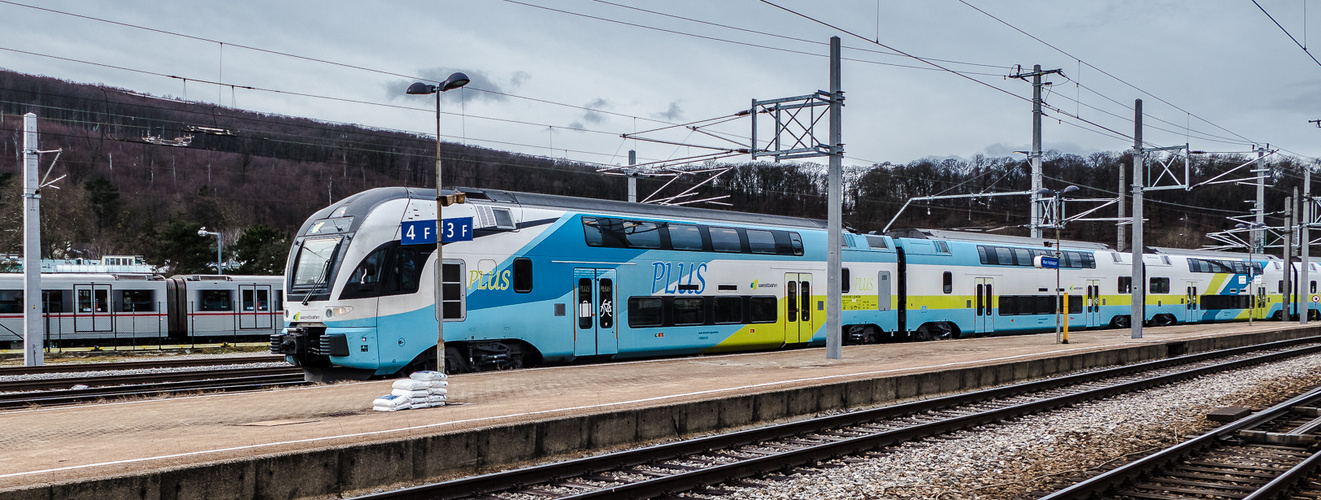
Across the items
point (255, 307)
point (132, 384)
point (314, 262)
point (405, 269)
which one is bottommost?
point (132, 384)

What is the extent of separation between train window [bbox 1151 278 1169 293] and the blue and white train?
13.2 metres

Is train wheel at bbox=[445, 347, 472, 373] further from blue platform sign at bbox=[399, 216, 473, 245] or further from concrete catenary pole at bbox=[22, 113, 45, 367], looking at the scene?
A: concrete catenary pole at bbox=[22, 113, 45, 367]

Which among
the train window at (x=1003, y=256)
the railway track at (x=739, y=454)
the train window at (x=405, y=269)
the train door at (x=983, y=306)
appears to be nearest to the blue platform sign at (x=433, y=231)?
the train window at (x=405, y=269)

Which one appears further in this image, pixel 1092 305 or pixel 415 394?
pixel 1092 305

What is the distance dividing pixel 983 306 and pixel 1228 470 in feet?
72.2

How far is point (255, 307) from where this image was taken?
37.4 metres

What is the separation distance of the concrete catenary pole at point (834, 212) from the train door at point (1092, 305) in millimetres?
20872

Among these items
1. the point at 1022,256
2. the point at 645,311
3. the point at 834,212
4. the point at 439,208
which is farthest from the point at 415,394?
the point at 1022,256

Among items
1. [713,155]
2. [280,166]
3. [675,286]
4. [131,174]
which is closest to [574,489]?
[675,286]

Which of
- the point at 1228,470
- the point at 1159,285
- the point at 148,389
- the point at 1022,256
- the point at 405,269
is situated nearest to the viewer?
the point at 1228,470

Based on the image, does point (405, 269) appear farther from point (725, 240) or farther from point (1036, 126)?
point (1036, 126)

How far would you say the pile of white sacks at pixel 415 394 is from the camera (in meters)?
12.6

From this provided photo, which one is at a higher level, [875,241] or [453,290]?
[875,241]

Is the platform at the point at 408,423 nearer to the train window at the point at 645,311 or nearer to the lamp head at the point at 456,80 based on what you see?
the train window at the point at 645,311
